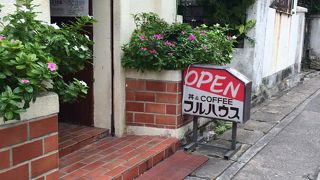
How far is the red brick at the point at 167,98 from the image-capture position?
15.8 feet

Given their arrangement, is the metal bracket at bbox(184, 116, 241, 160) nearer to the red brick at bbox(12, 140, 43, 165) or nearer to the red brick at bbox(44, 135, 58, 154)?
the red brick at bbox(44, 135, 58, 154)

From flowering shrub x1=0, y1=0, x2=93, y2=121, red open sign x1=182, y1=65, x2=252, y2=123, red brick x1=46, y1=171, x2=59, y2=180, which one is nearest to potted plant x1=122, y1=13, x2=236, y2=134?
red open sign x1=182, y1=65, x2=252, y2=123

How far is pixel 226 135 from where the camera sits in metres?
5.77

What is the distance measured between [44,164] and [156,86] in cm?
238

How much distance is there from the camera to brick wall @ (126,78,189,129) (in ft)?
15.9

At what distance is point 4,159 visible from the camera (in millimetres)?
2404

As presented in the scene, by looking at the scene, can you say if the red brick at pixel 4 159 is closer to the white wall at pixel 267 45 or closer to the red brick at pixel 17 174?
the red brick at pixel 17 174

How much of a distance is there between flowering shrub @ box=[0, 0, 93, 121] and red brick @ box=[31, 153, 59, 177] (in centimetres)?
45

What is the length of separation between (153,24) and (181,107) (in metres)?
1.16

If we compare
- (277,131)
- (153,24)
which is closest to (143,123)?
(153,24)

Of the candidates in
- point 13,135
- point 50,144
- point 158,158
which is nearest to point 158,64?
point 158,158

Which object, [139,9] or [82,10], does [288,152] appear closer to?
[139,9]

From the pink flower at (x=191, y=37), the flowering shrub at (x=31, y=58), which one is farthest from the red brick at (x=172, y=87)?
the flowering shrub at (x=31, y=58)

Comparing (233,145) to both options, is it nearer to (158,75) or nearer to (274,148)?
(274,148)
